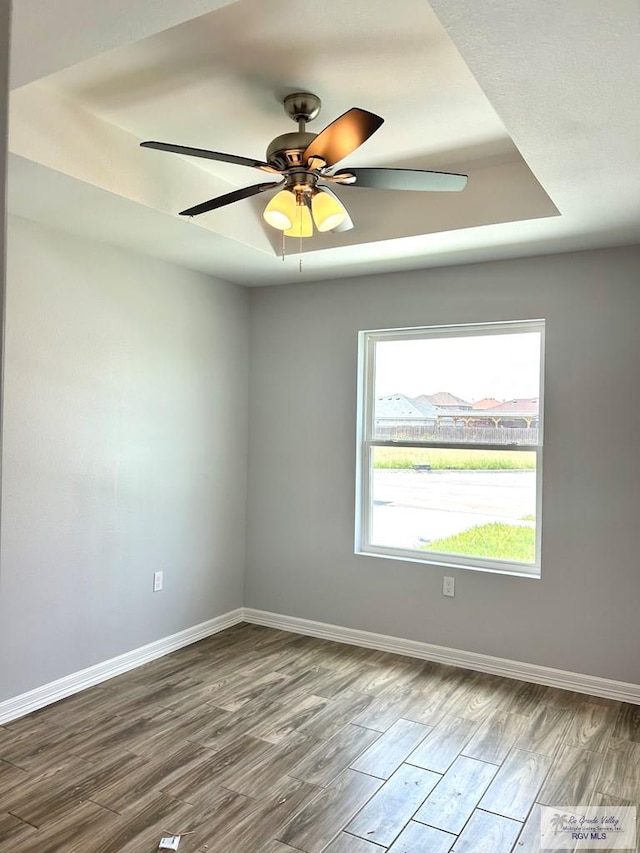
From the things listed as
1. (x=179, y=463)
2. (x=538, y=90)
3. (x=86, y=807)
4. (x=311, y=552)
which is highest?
(x=538, y=90)

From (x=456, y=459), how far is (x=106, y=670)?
2.35 m

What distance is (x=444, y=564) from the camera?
3873 millimetres

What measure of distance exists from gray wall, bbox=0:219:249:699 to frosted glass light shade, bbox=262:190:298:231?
1.27 m

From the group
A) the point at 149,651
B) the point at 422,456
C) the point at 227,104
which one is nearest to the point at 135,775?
the point at 149,651

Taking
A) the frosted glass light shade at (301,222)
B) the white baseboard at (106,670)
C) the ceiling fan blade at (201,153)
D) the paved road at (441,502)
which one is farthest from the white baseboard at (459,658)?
the ceiling fan blade at (201,153)

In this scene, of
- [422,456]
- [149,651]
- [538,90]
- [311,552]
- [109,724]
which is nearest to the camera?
[538,90]

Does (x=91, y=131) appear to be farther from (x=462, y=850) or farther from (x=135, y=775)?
(x=462, y=850)

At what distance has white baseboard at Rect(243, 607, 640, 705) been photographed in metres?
3.35

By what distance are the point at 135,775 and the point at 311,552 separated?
1984mm

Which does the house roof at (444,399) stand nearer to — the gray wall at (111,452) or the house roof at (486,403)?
the house roof at (486,403)

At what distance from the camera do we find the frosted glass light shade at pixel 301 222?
2.63m

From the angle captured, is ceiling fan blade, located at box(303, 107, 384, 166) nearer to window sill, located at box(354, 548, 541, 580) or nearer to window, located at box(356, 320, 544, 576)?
window, located at box(356, 320, 544, 576)

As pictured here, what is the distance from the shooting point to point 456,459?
12.9ft

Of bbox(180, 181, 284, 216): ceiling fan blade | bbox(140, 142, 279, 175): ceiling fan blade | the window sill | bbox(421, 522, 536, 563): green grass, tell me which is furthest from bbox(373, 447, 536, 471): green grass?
bbox(140, 142, 279, 175): ceiling fan blade
